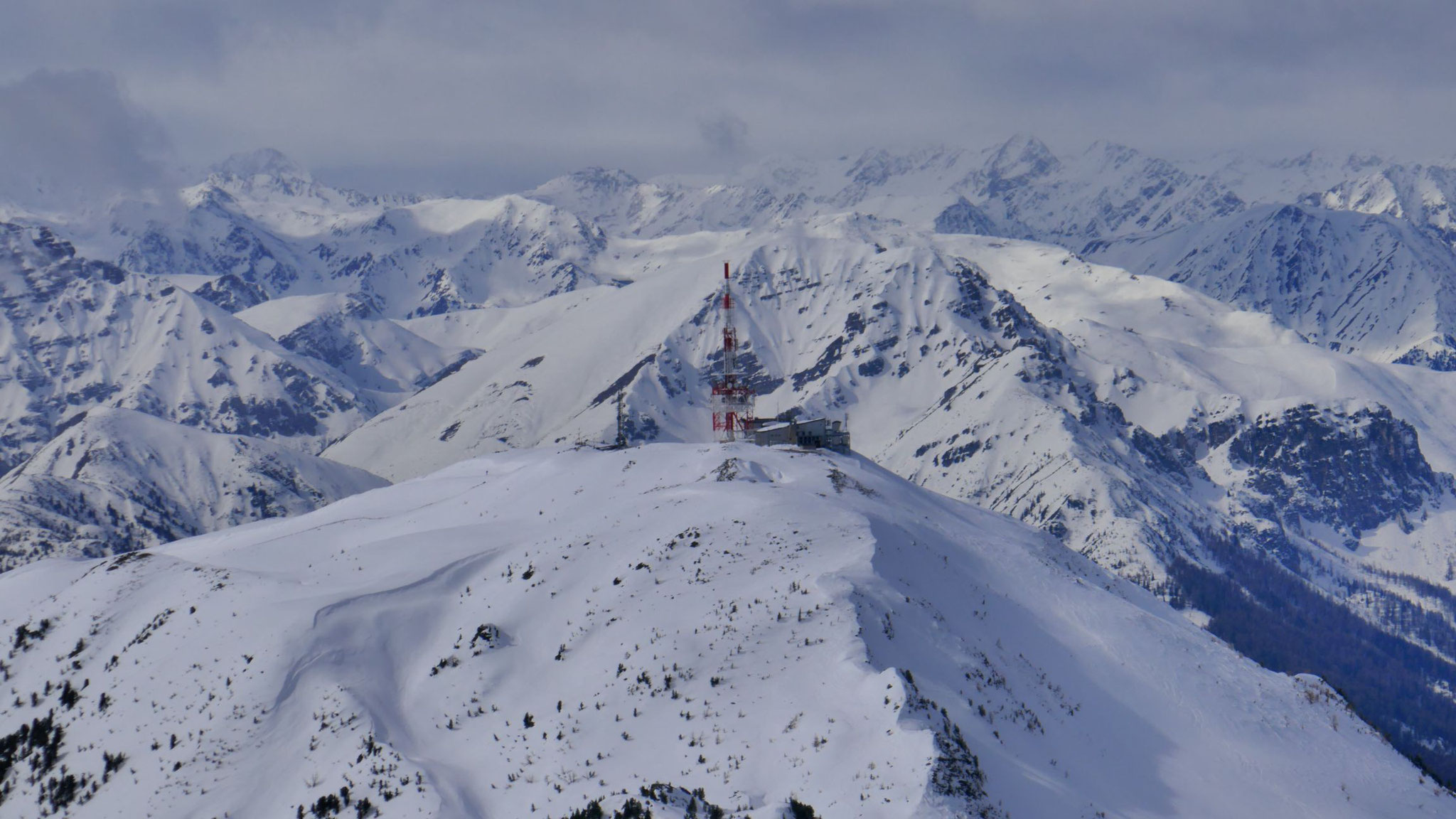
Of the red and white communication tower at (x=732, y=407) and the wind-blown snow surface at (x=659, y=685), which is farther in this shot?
the red and white communication tower at (x=732, y=407)

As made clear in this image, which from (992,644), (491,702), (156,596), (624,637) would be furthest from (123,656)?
(992,644)

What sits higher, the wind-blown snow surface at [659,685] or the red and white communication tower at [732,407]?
the wind-blown snow surface at [659,685]

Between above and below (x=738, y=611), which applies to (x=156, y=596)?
below

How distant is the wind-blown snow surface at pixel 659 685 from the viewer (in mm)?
43969

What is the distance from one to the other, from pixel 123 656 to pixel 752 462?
137ft

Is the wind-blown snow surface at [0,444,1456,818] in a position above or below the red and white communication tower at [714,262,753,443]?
above

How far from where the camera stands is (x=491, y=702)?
51625 mm

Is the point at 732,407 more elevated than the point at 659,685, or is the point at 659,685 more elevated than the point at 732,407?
the point at 659,685

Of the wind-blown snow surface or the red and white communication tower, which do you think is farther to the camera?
the red and white communication tower

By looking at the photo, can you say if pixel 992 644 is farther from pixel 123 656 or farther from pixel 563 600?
pixel 123 656

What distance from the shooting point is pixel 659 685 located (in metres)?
48.4

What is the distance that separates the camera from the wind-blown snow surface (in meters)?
44.0

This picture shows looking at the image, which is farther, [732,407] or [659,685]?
[732,407]

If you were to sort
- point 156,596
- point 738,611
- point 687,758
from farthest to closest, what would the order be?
1. point 156,596
2. point 738,611
3. point 687,758
